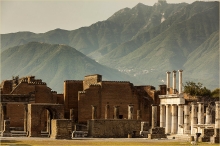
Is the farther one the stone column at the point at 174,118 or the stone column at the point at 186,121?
the stone column at the point at 174,118

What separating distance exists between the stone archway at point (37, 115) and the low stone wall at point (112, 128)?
390cm

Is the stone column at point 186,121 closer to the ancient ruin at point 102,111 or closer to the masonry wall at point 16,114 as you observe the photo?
the ancient ruin at point 102,111

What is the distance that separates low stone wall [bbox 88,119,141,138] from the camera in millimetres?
74375

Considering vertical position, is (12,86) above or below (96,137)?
above

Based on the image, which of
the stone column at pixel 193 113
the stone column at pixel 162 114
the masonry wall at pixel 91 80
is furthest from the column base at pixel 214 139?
the masonry wall at pixel 91 80

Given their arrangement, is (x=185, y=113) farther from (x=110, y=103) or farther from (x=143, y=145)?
(x=143, y=145)

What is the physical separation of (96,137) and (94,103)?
14350mm

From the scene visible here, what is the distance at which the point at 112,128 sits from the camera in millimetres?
75188

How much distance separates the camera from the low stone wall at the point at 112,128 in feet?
244

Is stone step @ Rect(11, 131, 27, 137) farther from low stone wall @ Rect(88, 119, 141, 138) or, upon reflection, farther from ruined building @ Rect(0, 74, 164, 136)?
low stone wall @ Rect(88, 119, 141, 138)

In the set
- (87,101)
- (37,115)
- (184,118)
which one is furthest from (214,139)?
(87,101)

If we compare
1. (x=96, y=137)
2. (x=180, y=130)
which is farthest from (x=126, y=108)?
(x=96, y=137)

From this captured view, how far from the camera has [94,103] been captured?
88062 mm

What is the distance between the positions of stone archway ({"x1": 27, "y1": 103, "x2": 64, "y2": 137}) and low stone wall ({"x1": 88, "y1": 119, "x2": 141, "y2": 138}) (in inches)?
154
